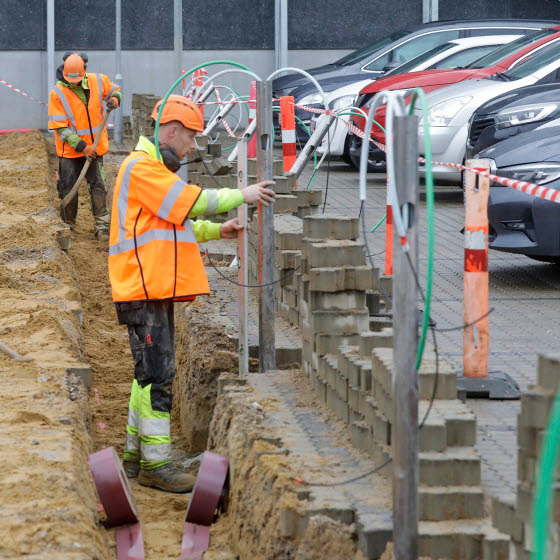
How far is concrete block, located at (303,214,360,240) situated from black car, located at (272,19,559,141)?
11.8 m

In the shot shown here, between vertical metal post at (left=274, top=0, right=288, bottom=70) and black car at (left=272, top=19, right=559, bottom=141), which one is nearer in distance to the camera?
black car at (left=272, top=19, right=559, bottom=141)

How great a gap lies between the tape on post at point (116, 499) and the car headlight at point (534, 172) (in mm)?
4528

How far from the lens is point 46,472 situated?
5.62 meters

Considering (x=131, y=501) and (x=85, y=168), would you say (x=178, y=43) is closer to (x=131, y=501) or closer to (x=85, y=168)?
(x=85, y=168)

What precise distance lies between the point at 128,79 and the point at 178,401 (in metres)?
19.0

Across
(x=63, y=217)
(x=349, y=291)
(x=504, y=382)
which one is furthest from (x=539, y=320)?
(x=63, y=217)

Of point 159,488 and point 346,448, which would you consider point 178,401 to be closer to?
point 159,488

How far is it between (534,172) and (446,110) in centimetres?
523

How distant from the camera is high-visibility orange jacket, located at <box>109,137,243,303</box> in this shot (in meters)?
6.30

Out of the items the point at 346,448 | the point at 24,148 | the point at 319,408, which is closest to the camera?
the point at 346,448

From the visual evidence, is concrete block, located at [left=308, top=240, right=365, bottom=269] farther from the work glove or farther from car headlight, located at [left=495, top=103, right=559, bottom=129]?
the work glove

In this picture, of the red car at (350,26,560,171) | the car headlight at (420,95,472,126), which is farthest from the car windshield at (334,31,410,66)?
the car headlight at (420,95,472,126)

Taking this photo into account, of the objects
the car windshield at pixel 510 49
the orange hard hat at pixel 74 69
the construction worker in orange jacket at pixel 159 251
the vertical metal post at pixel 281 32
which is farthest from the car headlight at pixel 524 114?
the vertical metal post at pixel 281 32

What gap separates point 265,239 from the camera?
7.00 metres
